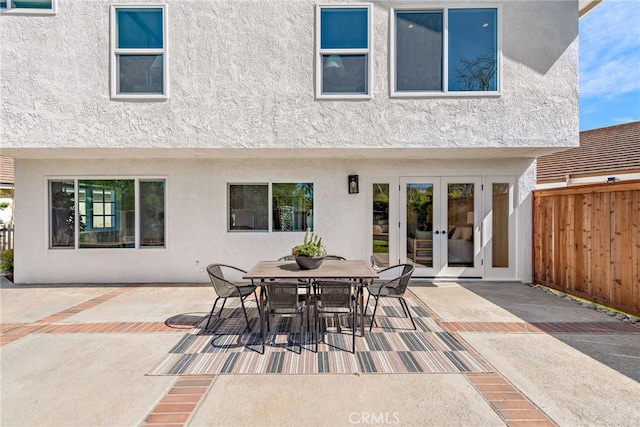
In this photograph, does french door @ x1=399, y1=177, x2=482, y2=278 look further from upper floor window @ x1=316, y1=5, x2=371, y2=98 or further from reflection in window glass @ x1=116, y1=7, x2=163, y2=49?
reflection in window glass @ x1=116, y1=7, x2=163, y2=49

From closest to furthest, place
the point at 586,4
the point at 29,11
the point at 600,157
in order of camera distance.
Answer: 1. the point at 29,11
2. the point at 586,4
3. the point at 600,157

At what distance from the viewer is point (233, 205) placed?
26.3 feet

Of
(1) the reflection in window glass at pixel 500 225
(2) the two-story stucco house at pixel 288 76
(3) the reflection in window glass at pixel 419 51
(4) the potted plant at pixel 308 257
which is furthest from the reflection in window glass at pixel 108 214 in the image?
(1) the reflection in window glass at pixel 500 225

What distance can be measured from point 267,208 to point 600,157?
42.2 feet

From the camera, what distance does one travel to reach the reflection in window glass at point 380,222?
8.00 meters

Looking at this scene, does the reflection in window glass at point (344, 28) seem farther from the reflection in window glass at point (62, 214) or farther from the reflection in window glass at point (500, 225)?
the reflection in window glass at point (62, 214)

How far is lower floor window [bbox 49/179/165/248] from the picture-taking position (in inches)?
313

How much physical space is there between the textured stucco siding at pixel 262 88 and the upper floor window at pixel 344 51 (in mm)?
217

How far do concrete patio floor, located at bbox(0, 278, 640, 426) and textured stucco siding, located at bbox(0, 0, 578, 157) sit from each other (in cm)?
363

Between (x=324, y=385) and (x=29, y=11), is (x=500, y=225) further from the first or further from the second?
(x=29, y=11)

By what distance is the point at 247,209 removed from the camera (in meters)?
8.00

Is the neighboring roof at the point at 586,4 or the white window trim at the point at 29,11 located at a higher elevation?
the neighboring roof at the point at 586,4

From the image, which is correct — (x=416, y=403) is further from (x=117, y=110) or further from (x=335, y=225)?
(x=117, y=110)

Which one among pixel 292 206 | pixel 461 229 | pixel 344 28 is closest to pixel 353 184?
pixel 292 206
